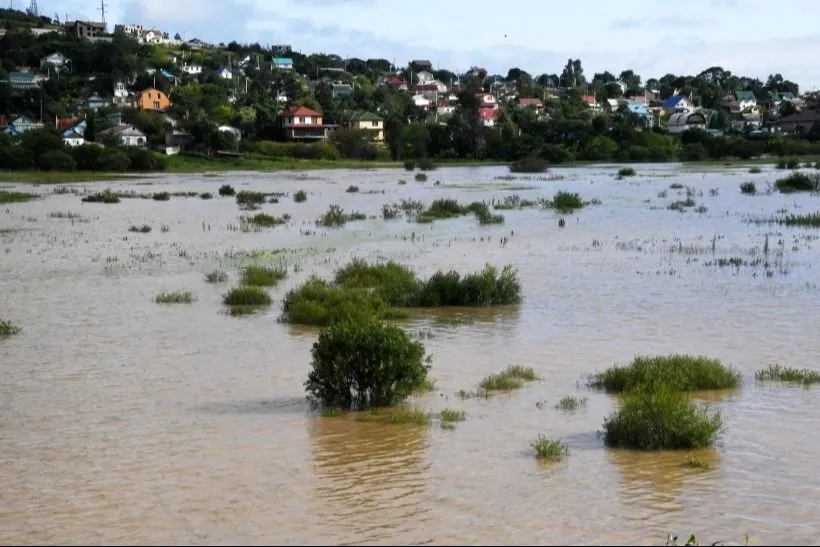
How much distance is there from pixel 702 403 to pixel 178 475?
6.18m

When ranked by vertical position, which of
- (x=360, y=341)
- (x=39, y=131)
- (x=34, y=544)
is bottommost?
(x=34, y=544)

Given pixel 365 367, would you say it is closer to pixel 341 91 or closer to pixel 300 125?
pixel 300 125

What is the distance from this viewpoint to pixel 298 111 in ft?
368

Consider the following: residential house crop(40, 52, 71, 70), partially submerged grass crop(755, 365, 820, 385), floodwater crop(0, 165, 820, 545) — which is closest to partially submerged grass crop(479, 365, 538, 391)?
floodwater crop(0, 165, 820, 545)

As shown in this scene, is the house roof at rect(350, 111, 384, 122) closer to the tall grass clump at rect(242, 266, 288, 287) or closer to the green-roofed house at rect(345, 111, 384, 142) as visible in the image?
the green-roofed house at rect(345, 111, 384, 142)

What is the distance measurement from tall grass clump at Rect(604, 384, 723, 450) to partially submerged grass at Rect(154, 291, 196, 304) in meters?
12.5

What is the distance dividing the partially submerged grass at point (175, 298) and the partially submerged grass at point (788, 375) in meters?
11.8

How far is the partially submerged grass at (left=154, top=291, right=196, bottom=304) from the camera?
2103 cm

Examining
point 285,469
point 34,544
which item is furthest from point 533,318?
point 34,544

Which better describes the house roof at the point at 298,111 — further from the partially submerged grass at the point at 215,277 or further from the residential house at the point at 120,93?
the partially submerged grass at the point at 215,277

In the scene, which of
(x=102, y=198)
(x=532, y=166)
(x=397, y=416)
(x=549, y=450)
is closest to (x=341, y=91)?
(x=532, y=166)

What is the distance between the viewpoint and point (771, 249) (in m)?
29.7

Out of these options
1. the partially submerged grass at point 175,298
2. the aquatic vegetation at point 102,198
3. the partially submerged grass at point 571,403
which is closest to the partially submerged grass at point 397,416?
the partially submerged grass at point 571,403

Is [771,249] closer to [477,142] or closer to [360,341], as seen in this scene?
[360,341]
